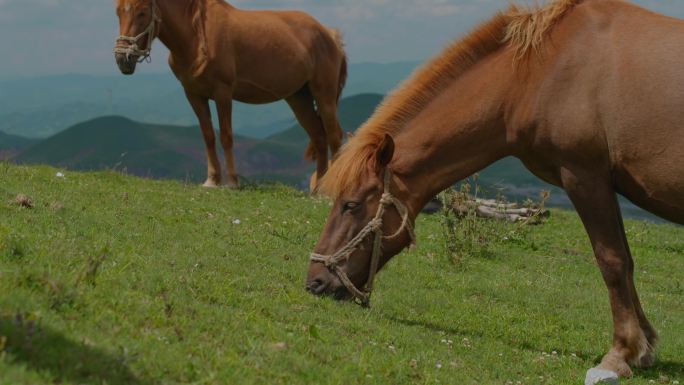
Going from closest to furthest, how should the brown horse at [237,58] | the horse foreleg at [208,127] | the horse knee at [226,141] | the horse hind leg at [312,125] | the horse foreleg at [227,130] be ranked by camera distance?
1. the brown horse at [237,58]
2. the horse foreleg at [227,130]
3. the horse foreleg at [208,127]
4. the horse knee at [226,141]
5. the horse hind leg at [312,125]

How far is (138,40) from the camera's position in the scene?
14.2 metres

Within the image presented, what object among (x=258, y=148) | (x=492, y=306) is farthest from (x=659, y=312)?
(x=258, y=148)

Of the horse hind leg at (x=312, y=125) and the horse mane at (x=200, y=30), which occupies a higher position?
the horse mane at (x=200, y=30)

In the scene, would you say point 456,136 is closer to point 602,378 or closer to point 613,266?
point 613,266

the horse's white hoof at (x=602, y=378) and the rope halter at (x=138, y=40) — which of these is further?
the rope halter at (x=138, y=40)

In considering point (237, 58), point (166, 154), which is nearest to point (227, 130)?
point (237, 58)

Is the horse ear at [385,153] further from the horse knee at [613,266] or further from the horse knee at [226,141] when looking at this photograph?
the horse knee at [226,141]

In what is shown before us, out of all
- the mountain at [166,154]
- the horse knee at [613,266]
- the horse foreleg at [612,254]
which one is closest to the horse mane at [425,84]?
the horse foreleg at [612,254]

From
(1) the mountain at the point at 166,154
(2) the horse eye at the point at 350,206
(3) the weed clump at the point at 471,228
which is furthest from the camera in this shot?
(1) the mountain at the point at 166,154

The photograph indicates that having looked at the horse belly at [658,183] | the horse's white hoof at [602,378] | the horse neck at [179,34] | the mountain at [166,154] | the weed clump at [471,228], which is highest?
the horse belly at [658,183]

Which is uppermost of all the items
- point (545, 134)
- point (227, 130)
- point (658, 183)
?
point (545, 134)

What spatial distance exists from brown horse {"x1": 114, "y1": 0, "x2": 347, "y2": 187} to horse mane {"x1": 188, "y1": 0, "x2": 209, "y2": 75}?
0.7 inches

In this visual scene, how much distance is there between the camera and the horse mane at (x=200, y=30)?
1462 cm

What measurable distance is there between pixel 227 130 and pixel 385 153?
905 cm
